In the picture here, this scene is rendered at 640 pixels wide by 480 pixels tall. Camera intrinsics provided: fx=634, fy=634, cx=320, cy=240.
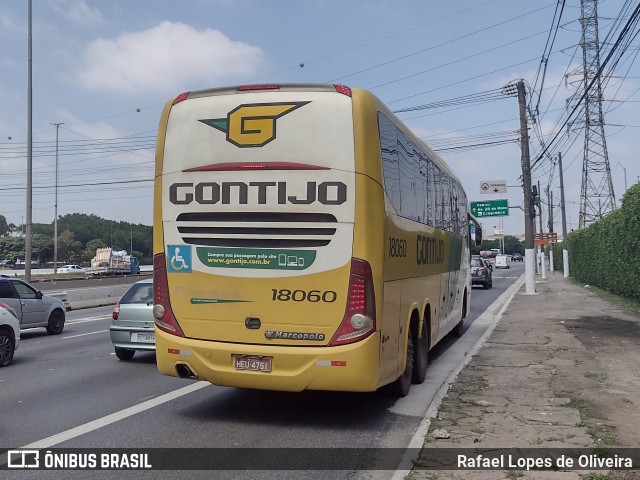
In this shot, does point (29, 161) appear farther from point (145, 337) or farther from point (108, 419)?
point (108, 419)

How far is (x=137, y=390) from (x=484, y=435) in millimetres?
4925

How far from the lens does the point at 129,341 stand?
37.6 ft

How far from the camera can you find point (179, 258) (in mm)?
7195

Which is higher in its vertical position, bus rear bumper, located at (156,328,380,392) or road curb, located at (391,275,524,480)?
bus rear bumper, located at (156,328,380,392)

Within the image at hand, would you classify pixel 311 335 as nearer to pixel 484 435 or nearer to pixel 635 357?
pixel 484 435

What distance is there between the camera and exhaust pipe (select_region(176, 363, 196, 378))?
709 cm

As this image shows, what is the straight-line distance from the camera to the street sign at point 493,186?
123 feet

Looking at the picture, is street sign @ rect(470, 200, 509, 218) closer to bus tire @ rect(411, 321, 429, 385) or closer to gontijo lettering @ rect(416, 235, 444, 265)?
gontijo lettering @ rect(416, 235, 444, 265)

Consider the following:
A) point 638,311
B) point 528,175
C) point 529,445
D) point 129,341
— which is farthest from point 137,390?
point 528,175

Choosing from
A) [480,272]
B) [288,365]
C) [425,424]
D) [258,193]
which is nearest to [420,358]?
[425,424]

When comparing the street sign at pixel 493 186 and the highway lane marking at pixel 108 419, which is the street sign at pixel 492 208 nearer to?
the street sign at pixel 493 186

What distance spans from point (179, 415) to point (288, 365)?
5.58 ft

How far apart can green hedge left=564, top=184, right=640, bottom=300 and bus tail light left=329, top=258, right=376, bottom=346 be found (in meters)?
15.3

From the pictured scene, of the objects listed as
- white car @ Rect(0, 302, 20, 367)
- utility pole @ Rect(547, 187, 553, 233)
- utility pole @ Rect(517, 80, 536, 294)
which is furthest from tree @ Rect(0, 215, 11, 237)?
white car @ Rect(0, 302, 20, 367)
